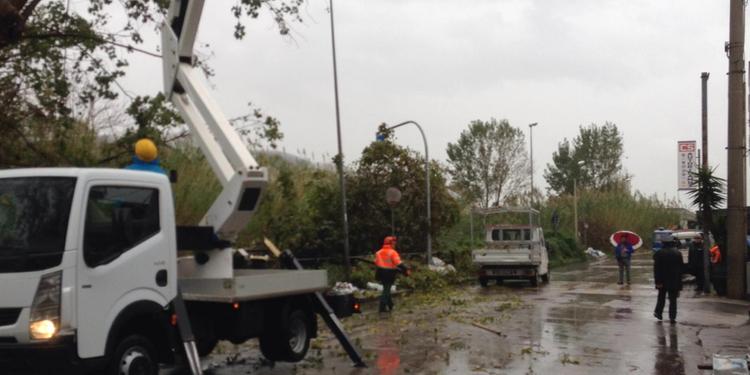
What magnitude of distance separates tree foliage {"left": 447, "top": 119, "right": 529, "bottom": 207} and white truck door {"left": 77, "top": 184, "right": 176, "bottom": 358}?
54352mm

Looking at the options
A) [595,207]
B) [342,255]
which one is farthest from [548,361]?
[595,207]

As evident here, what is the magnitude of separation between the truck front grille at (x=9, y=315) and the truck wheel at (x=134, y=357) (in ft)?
3.13

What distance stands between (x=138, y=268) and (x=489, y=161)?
194 feet

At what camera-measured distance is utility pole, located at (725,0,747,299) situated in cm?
1989

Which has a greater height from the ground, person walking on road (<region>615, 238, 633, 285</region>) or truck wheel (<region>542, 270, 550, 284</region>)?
person walking on road (<region>615, 238, 633, 285</region>)

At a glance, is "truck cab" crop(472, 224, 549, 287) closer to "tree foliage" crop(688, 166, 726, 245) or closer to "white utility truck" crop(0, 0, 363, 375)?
"tree foliage" crop(688, 166, 726, 245)

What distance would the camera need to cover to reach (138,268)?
7.44 meters

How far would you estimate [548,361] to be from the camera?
11.0m

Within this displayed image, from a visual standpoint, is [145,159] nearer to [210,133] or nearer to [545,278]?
[210,133]

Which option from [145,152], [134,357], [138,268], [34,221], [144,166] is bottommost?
[134,357]

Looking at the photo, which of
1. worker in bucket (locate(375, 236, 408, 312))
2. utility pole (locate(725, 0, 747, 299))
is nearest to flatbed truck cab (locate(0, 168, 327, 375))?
worker in bucket (locate(375, 236, 408, 312))

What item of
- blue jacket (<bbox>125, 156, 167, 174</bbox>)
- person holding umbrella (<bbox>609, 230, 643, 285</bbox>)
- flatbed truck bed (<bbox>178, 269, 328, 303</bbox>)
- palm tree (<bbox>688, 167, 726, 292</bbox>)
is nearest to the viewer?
blue jacket (<bbox>125, 156, 167, 174</bbox>)

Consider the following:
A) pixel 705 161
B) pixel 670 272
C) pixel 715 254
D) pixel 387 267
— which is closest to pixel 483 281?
pixel 715 254

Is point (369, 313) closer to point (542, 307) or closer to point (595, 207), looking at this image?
point (542, 307)
